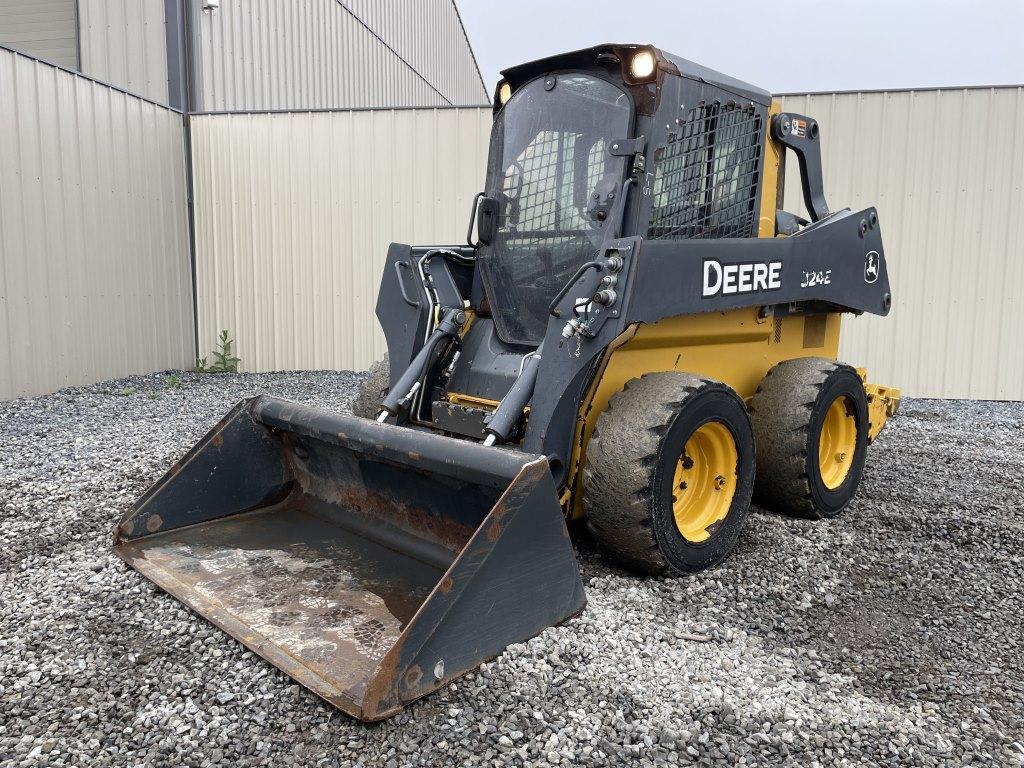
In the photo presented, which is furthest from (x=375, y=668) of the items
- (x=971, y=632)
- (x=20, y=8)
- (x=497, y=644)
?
(x=20, y=8)

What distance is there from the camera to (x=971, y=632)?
3061 mm

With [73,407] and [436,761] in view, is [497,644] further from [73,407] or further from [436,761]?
[73,407]

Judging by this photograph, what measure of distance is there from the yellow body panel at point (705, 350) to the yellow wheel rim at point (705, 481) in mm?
384

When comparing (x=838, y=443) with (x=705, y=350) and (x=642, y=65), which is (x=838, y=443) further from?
(x=642, y=65)

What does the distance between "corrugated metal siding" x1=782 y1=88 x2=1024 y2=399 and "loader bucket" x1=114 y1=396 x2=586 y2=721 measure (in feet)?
21.6

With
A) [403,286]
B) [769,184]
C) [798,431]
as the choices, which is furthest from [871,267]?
[403,286]

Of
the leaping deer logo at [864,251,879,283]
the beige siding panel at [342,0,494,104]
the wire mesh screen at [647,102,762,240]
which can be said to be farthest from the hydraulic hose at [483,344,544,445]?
the beige siding panel at [342,0,494,104]

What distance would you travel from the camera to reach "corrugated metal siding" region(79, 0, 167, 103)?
9.28 meters

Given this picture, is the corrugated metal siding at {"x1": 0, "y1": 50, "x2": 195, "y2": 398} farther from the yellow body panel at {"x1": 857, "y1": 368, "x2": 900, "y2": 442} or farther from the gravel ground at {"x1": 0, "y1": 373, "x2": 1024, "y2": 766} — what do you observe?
the yellow body panel at {"x1": 857, "y1": 368, "x2": 900, "y2": 442}

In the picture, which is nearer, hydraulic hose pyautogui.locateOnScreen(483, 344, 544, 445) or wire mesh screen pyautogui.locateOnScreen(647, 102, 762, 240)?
hydraulic hose pyautogui.locateOnScreen(483, 344, 544, 445)

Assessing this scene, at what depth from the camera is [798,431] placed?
3992 mm

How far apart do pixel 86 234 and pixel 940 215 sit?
334 inches

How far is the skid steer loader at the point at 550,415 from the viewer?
2.68 metres

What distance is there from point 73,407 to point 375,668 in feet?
19.2
